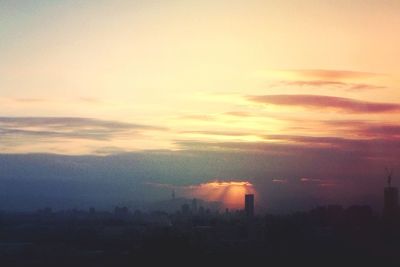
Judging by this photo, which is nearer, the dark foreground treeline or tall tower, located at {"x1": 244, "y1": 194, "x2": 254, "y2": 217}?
the dark foreground treeline

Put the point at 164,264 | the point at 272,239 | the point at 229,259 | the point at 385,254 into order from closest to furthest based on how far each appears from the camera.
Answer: the point at 164,264, the point at 229,259, the point at 385,254, the point at 272,239

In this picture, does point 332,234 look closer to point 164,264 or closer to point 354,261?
point 354,261

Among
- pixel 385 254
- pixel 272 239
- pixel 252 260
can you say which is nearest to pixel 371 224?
pixel 272 239

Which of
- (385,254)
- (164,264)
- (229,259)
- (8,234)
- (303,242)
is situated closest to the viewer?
(164,264)

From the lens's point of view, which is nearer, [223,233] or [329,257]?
[329,257]

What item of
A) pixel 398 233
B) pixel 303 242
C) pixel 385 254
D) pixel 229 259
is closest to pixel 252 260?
pixel 229 259

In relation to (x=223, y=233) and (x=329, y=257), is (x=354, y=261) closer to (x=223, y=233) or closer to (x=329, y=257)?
(x=329, y=257)

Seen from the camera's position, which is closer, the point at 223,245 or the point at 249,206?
the point at 223,245

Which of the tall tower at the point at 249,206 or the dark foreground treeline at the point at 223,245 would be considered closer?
the dark foreground treeline at the point at 223,245

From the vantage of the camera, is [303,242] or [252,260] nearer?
[252,260]
